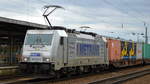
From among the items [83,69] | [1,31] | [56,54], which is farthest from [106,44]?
[1,31]

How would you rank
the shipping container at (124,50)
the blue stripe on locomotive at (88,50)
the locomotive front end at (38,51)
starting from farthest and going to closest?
the shipping container at (124,50)
the blue stripe on locomotive at (88,50)
the locomotive front end at (38,51)

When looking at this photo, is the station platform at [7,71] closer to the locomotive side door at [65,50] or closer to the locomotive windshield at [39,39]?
the locomotive windshield at [39,39]

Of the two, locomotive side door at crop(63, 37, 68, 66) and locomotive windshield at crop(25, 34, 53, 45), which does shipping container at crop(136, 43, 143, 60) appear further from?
locomotive windshield at crop(25, 34, 53, 45)

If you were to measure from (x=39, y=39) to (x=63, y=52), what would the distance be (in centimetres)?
167

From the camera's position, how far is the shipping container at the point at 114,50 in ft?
82.4

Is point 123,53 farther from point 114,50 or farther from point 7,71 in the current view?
point 7,71

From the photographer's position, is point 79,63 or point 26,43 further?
point 79,63

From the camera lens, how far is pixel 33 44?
1709cm

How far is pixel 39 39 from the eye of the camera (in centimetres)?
1714

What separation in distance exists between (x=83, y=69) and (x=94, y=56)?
5.53 feet

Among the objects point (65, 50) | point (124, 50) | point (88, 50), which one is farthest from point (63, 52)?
point (124, 50)

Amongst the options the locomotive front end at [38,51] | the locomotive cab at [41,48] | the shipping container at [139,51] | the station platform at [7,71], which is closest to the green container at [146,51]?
the shipping container at [139,51]

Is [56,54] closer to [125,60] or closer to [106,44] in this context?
[106,44]

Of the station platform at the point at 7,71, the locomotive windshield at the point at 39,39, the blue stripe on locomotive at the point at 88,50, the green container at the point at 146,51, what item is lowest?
the station platform at the point at 7,71
